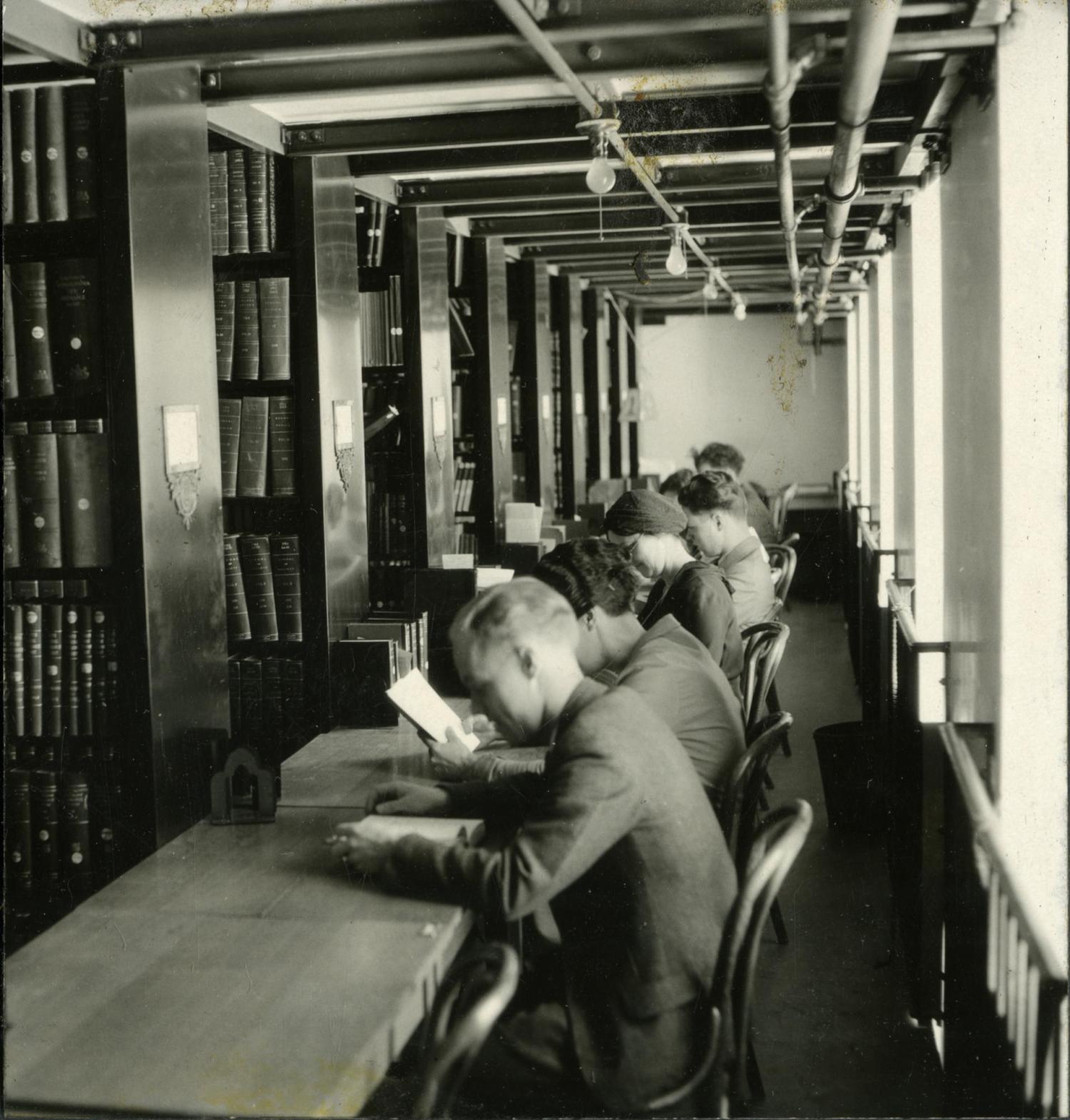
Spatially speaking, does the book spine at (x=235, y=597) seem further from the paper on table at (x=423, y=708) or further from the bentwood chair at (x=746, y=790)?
the bentwood chair at (x=746, y=790)

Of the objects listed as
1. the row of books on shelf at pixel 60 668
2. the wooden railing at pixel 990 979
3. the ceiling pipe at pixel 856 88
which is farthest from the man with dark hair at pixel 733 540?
the row of books on shelf at pixel 60 668

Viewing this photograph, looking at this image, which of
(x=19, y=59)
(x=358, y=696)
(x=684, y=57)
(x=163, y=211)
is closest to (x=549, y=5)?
(x=684, y=57)

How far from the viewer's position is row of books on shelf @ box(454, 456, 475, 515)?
6625 millimetres

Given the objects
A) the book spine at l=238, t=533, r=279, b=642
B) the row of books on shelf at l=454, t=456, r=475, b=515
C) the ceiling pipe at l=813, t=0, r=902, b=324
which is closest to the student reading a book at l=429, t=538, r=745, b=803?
the ceiling pipe at l=813, t=0, r=902, b=324

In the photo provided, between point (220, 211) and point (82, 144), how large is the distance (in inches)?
47.2

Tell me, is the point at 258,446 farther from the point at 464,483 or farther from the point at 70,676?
the point at 464,483

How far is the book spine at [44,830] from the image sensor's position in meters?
3.23

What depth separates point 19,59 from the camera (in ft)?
9.97

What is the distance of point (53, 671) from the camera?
3139mm

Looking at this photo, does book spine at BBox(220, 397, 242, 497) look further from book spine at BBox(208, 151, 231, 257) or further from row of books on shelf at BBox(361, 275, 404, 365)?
row of books on shelf at BBox(361, 275, 404, 365)

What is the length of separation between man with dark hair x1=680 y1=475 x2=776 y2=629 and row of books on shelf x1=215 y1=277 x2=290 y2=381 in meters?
1.66

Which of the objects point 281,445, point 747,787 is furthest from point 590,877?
point 281,445

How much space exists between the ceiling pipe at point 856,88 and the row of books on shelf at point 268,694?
2284 millimetres

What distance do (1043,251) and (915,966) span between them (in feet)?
5.90
